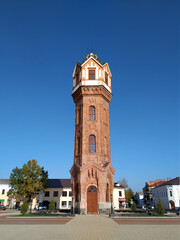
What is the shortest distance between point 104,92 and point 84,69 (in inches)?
217

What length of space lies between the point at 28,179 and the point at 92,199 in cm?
1935

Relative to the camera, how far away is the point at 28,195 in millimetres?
40938

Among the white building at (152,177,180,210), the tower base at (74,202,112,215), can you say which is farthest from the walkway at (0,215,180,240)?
the white building at (152,177,180,210)

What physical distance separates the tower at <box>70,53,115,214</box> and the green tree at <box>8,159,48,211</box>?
1528cm

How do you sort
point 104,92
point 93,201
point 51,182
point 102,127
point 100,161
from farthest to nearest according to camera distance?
1. point 51,182
2. point 104,92
3. point 102,127
4. point 100,161
5. point 93,201

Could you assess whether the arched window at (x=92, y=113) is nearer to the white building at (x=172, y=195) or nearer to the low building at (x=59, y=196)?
the low building at (x=59, y=196)

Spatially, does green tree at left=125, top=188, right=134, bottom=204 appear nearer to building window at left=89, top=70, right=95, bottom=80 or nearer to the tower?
the tower

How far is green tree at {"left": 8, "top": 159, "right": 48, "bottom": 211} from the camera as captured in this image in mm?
39781

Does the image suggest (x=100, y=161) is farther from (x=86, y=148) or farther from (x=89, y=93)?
(x=89, y=93)

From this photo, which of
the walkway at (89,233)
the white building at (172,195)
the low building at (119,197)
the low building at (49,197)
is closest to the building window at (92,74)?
the walkway at (89,233)

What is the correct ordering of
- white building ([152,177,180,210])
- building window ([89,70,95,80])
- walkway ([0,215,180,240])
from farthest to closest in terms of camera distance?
white building ([152,177,180,210]) < building window ([89,70,95,80]) < walkway ([0,215,180,240])

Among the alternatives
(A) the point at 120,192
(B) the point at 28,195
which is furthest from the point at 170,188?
(B) the point at 28,195

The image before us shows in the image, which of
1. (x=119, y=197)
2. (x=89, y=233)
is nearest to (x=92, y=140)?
(x=89, y=233)

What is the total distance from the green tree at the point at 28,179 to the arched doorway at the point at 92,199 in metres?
17.8
